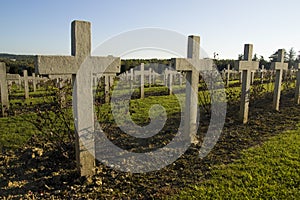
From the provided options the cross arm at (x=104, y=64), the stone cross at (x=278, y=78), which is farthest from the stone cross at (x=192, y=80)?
the stone cross at (x=278, y=78)

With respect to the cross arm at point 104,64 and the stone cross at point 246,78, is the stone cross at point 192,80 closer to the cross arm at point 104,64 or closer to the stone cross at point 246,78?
the cross arm at point 104,64

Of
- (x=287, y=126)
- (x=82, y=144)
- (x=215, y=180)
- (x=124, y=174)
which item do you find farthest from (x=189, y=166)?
(x=287, y=126)

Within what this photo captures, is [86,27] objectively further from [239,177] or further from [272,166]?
[272,166]

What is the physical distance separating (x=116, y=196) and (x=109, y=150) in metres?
1.39

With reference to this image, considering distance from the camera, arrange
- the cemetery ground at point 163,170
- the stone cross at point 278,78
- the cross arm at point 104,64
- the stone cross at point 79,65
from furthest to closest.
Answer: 1. the stone cross at point 278,78
2. the cross arm at point 104,64
3. the cemetery ground at point 163,170
4. the stone cross at point 79,65

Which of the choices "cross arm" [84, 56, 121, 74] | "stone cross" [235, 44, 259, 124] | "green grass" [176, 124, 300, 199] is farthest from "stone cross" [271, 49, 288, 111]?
"cross arm" [84, 56, 121, 74]

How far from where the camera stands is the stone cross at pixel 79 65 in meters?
2.80

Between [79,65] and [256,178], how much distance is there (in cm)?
284

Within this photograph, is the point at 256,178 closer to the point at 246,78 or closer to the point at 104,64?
the point at 104,64

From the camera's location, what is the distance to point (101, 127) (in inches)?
180

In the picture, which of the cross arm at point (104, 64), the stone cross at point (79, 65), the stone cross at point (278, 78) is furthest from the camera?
the stone cross at point (278, 78)

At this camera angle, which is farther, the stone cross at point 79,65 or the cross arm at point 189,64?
the cross arm at point 189,64

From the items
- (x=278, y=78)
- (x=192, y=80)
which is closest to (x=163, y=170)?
(x=192, y=80)

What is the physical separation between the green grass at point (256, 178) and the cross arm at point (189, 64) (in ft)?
5.92
